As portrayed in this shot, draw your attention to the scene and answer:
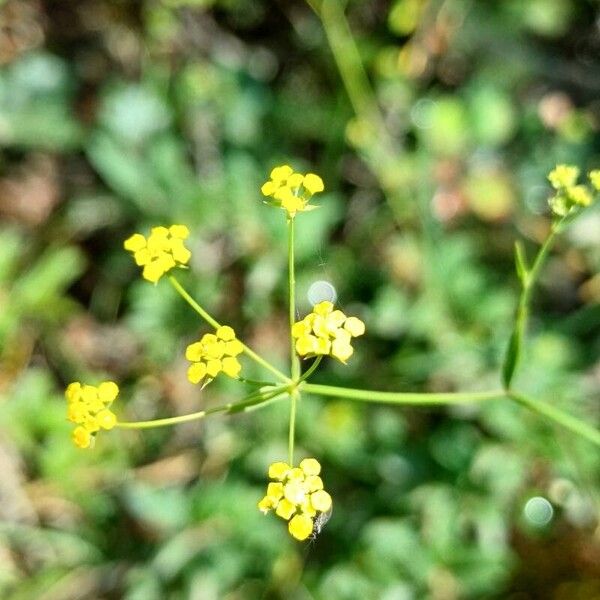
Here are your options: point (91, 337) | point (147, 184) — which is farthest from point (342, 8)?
point (91, 337)

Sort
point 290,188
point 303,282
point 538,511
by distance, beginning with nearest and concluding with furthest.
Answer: point 290,188 → point 538,511 → point 303,282

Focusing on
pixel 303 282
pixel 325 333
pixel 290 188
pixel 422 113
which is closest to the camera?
pixel 325 333

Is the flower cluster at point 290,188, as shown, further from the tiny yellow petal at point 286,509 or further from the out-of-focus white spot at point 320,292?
the out-of-focus white spot at point 320,292

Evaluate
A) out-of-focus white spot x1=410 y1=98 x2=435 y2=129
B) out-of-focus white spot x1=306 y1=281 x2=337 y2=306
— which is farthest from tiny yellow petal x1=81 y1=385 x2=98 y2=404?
out-of-focus white spot x1=410 y1=98 x2=435 y2=129

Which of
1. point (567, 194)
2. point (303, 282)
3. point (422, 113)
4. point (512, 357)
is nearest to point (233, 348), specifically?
point (512, 357)

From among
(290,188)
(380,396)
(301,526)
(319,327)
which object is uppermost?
(290,188)

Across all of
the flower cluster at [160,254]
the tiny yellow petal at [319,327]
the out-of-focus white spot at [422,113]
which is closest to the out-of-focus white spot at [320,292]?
the out-of-focus white spot at [422,113]

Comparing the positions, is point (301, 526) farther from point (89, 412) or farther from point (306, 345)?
point (89, 412)
